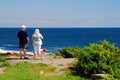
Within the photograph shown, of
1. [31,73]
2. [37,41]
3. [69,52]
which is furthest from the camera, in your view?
[69,52]

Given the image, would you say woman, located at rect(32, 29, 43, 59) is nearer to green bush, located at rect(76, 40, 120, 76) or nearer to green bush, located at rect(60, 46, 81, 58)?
green bush, located at rect(60, 46, 81, 58)

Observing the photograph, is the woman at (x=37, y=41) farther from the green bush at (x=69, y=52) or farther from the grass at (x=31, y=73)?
the grass at (x=31, y=73)

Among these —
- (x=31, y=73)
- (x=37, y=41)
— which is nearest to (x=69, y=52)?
A: (x=37, y=41)

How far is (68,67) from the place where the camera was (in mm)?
19516

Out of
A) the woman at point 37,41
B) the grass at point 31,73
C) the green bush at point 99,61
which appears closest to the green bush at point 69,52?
the woman at point 37,41

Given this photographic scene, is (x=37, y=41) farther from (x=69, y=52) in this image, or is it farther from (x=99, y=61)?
(x=99, y=61)

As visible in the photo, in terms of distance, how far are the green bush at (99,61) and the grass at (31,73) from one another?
0.63 m

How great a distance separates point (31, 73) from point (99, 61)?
108 inches

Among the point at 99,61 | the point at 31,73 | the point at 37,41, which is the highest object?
the point at 37,41

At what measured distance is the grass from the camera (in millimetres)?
17375

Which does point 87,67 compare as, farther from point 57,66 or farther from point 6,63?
point 6,63

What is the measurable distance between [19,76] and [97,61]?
10.3 ft

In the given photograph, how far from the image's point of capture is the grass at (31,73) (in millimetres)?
17375

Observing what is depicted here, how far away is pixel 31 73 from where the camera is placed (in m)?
18.2
